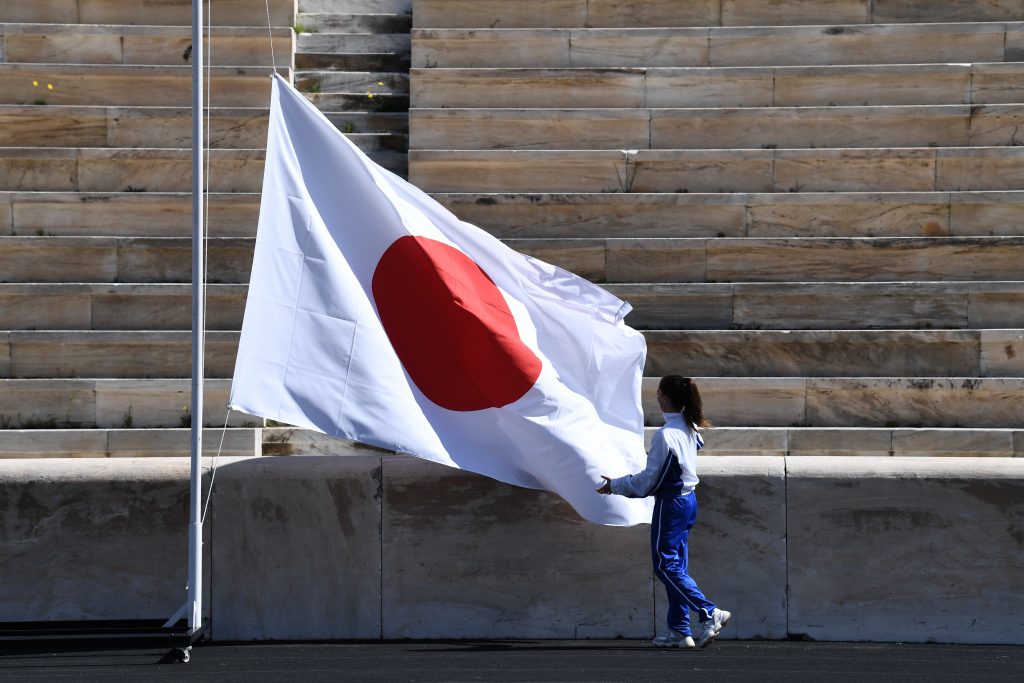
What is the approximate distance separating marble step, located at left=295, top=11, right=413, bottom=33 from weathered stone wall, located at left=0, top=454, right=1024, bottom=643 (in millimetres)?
7798

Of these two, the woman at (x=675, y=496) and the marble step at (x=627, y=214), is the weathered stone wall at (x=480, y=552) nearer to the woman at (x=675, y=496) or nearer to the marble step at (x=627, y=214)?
the woman at (x=675, y=496)

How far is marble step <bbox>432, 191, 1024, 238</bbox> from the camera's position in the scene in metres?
11.5

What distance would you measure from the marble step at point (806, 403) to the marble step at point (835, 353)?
28 cm

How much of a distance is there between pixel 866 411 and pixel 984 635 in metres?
3.56

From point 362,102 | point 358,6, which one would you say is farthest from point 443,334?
point 358,6

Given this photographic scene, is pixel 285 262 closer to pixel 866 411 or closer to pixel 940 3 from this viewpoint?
pixel 866 411

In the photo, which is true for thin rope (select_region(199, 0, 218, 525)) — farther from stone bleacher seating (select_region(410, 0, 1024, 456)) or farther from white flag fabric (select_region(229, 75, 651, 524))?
stone bleacher seating (select_region(410, 0, 1024, 456))

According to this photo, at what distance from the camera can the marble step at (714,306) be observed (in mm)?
10906

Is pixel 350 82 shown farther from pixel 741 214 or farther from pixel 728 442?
pixel 728 442

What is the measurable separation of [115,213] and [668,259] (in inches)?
187

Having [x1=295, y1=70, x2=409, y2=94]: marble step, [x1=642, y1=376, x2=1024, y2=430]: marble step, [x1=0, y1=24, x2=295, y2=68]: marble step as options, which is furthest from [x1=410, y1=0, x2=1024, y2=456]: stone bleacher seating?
[x1=0, y1=24, x2=295, y2=68]: marble step

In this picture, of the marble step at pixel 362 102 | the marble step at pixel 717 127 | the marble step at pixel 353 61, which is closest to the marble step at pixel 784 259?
the marble step at pixel 717 127

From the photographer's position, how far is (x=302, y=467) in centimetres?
725

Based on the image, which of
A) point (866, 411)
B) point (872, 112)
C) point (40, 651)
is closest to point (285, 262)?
point (40, 651)
